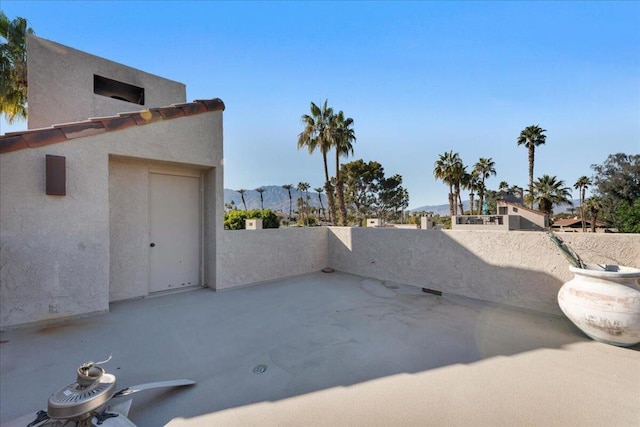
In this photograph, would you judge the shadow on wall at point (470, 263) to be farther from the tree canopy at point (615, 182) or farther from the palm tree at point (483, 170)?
the palm tree at point (483, 170)

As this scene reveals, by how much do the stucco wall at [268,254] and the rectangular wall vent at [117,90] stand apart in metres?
4.83

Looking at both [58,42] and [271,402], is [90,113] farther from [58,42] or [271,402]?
[271,402]

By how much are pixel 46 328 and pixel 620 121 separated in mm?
11486

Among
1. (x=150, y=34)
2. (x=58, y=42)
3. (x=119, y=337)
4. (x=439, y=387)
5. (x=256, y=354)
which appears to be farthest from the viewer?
(x=150, y=34)

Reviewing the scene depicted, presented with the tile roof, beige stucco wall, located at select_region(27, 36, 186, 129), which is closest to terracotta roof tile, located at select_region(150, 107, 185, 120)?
the tile roof

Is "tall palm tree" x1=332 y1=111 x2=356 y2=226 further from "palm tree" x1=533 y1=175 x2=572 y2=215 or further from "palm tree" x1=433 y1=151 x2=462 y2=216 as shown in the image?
"palm tree" x1=533 y1=175 x2=572 y2=215

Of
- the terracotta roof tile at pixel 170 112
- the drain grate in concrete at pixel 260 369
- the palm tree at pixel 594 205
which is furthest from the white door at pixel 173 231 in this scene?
the palm tree at pixel 594 205

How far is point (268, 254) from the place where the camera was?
7.52m

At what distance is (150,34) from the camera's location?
682 centimetres

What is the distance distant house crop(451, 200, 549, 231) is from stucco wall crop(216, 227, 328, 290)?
1425 cm

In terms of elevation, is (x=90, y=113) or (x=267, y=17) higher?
(x=267, y=17)

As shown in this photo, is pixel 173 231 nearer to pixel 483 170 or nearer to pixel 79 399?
pixel 79 399

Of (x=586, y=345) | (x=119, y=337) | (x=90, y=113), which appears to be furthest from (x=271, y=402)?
(x=90, y=113)

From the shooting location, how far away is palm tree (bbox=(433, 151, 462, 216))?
96.7 ft
